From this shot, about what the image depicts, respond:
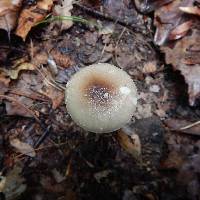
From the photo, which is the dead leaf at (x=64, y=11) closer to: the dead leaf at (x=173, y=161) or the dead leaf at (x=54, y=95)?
the dead leaf at (x=54, y=95)

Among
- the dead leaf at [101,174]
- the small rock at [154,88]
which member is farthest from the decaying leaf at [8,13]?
the dead leaf at [101,174]

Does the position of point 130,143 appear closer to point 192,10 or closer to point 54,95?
point 54,95

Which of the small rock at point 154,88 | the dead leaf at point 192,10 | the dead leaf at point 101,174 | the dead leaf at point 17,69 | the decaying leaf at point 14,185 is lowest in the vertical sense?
Result: the decaying leaf at point 14,185

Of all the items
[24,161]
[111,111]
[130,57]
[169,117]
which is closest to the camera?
[111,111]

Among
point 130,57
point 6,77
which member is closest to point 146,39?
point 130,57

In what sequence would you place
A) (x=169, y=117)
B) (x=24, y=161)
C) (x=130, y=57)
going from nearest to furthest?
(x=24, y=161), (x=169, y=117), (x=130, y=57)

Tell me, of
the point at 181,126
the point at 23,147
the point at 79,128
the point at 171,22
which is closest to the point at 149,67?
the point at 171,22

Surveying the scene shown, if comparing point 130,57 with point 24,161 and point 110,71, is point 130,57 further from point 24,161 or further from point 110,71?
point 24,161

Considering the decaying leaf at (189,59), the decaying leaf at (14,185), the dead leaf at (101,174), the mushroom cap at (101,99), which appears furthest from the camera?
the decaying leaf at (189,59)
